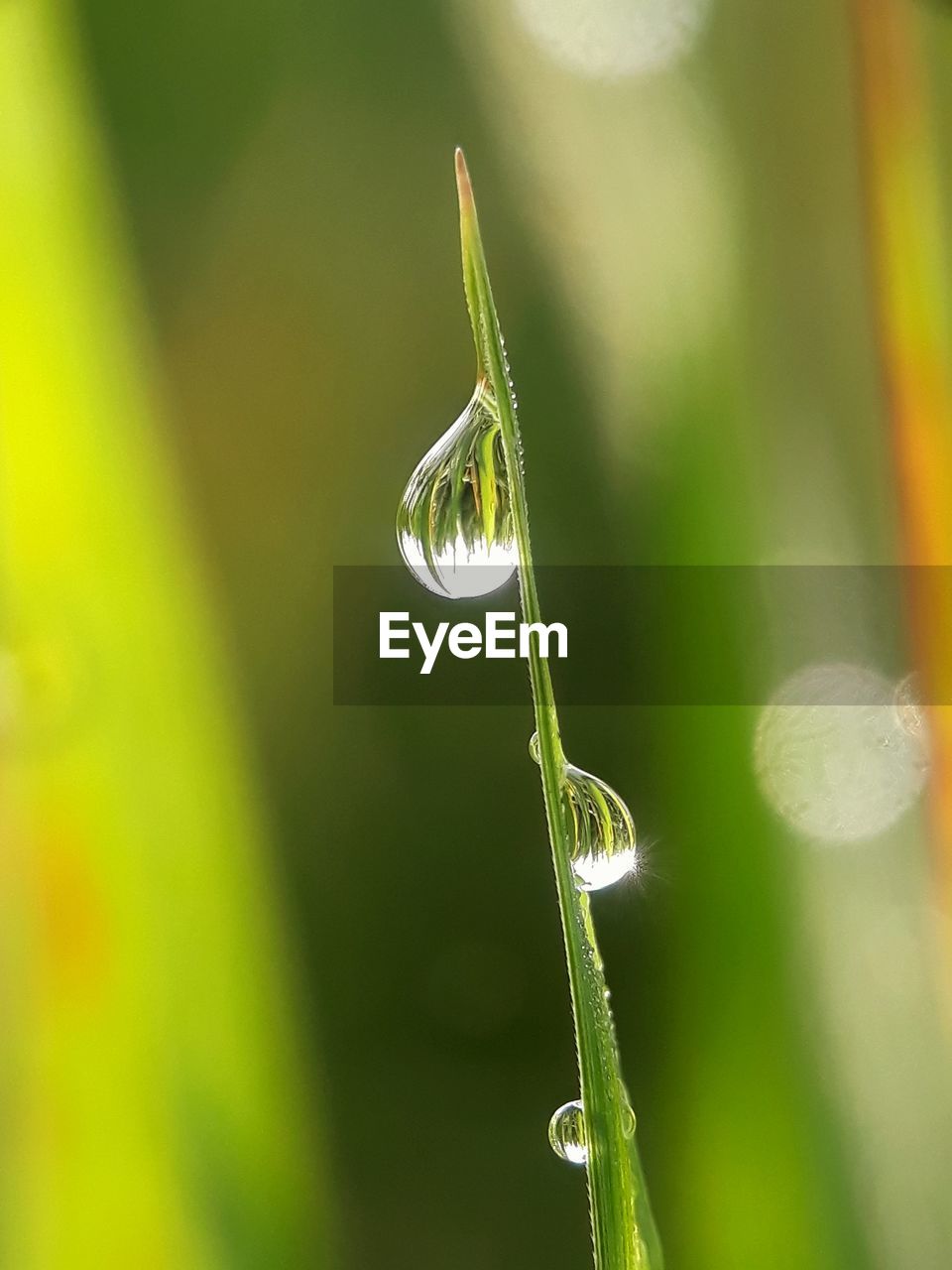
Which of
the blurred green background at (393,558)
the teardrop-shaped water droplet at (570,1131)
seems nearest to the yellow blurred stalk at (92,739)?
the blurred green background at (393,558)

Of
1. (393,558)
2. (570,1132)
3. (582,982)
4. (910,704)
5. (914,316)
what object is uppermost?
(914,316)

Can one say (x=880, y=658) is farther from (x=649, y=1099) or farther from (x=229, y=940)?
(x=229, y=940)

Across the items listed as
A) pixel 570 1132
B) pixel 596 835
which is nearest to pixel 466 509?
pixel 596 835

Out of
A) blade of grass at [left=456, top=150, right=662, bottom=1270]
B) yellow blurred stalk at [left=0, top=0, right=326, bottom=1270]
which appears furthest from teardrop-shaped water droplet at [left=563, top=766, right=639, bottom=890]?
yellow blurred stalk at [left=0, top=0, right=326, bottom=1270]

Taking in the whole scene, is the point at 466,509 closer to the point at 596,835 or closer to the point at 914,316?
the point at 596,835

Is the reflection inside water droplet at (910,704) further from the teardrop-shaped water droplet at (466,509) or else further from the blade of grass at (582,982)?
the blade of grass at (582,982)

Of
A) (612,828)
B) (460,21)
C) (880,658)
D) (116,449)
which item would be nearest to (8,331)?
(116,449)
